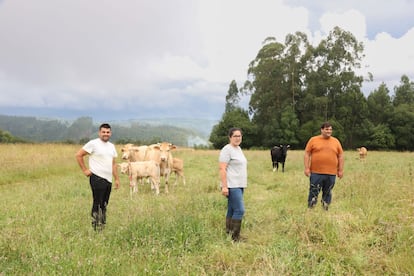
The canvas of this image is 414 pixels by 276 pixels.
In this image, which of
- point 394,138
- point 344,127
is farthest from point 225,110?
point 394,138

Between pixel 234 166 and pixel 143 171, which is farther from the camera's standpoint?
pixel 143 171

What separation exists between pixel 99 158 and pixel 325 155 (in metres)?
4.78

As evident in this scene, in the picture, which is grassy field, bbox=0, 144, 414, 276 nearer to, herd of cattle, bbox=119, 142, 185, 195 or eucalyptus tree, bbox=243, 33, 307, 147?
herd of cattle, bbox=119, 142, 185, 195

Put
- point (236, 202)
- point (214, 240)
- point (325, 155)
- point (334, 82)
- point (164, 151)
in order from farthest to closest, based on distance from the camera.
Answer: point (334, 82) < point (164, 151) < point (325, 155) < point (236, 202) < point (214, 240)

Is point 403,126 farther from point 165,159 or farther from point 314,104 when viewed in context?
point 165,159

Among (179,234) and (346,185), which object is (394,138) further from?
(179,234)

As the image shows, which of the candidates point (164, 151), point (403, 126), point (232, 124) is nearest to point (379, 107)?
point (403, 126)

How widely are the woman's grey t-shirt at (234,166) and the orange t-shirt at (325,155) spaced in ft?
7.66

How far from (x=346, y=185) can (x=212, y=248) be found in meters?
5.68

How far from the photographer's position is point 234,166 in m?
5.65

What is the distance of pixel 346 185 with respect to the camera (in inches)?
358

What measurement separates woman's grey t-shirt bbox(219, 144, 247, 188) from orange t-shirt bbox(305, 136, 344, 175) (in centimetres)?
234

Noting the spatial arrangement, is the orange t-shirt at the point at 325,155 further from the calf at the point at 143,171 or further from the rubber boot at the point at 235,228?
the calf at the point at 143,171

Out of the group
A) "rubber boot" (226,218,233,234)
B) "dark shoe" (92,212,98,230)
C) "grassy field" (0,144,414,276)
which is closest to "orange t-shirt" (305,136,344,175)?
"grassy field" (0,144,414,276)
